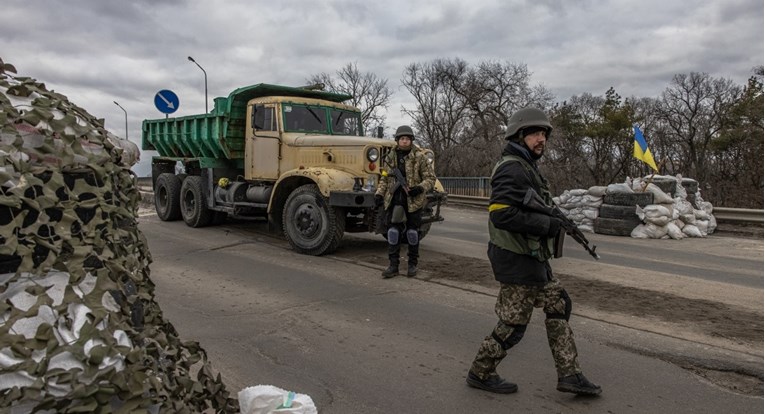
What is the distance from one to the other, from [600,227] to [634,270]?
168 inches

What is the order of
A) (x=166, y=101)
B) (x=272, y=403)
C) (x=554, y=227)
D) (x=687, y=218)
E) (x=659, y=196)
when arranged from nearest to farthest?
(x=272, y=403) → (x=554, y=227) → (x=659, y=196) → (x=687, y=218) → (x=166, y=101)

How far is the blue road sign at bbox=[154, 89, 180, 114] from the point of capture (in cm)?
1320

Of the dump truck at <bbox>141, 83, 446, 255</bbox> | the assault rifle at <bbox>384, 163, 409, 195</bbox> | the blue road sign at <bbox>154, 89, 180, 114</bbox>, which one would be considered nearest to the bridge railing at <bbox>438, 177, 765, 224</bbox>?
the assault rifle at <bbox>384, 163, 409, 195</bbox>

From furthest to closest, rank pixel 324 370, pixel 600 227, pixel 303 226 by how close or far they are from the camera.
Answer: pixel 600 227, pixel 303 226, pixel 324 370

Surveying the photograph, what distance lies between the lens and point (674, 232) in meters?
10.6

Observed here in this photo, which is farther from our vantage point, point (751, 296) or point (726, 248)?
point (726, 248)

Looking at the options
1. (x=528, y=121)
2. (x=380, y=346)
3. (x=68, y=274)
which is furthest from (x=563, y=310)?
(x=68, y=274)

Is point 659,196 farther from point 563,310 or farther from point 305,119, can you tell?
point 563,310

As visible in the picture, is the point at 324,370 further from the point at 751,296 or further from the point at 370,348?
the point at 751,296

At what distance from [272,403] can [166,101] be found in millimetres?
12403

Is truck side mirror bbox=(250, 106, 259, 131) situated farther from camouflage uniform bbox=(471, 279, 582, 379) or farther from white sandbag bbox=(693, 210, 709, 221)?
white sandbag bbox=(693, 210, 709, 221)

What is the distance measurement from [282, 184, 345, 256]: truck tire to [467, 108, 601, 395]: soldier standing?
4577 mm

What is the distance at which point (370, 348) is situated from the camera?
4246mm

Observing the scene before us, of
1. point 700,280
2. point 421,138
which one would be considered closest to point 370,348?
point 700,280
